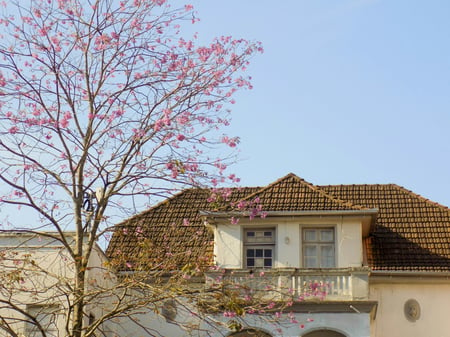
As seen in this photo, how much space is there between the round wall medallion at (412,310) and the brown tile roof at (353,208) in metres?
0.91

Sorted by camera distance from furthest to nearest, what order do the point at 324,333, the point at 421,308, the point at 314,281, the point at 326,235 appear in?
1. the point at 326,235
2. the point at 421,308
3. the point at 324,333
4. the point at 314,281

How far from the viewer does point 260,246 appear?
2664cm

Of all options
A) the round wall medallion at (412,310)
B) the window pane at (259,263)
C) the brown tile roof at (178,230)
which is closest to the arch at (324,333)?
the round wall medallion at (412,310)

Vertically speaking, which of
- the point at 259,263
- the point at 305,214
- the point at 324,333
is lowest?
the point at 324,333

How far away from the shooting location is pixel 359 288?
25.0 metres

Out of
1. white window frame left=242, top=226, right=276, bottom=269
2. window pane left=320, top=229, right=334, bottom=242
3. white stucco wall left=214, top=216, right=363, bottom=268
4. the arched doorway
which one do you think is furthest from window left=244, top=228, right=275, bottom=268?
the arched doorway

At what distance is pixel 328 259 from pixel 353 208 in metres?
1.53

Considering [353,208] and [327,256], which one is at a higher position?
[353,208]

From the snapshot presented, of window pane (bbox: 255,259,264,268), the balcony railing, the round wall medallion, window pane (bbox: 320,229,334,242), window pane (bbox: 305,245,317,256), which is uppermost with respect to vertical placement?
window pane (bbox: 320,229,334,242)

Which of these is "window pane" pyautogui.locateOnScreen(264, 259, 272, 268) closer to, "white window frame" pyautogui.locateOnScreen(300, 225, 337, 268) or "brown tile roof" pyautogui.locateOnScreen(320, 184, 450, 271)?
"white window frame" pyautogui.locateOnScreen(300, 225, 337, 268)

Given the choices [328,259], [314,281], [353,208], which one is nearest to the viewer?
[314,281]

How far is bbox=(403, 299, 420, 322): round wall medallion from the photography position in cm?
2595

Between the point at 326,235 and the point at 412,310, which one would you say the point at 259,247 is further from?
the point at 412,310

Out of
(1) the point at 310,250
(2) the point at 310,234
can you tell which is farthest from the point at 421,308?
(2) the point at 310,234
